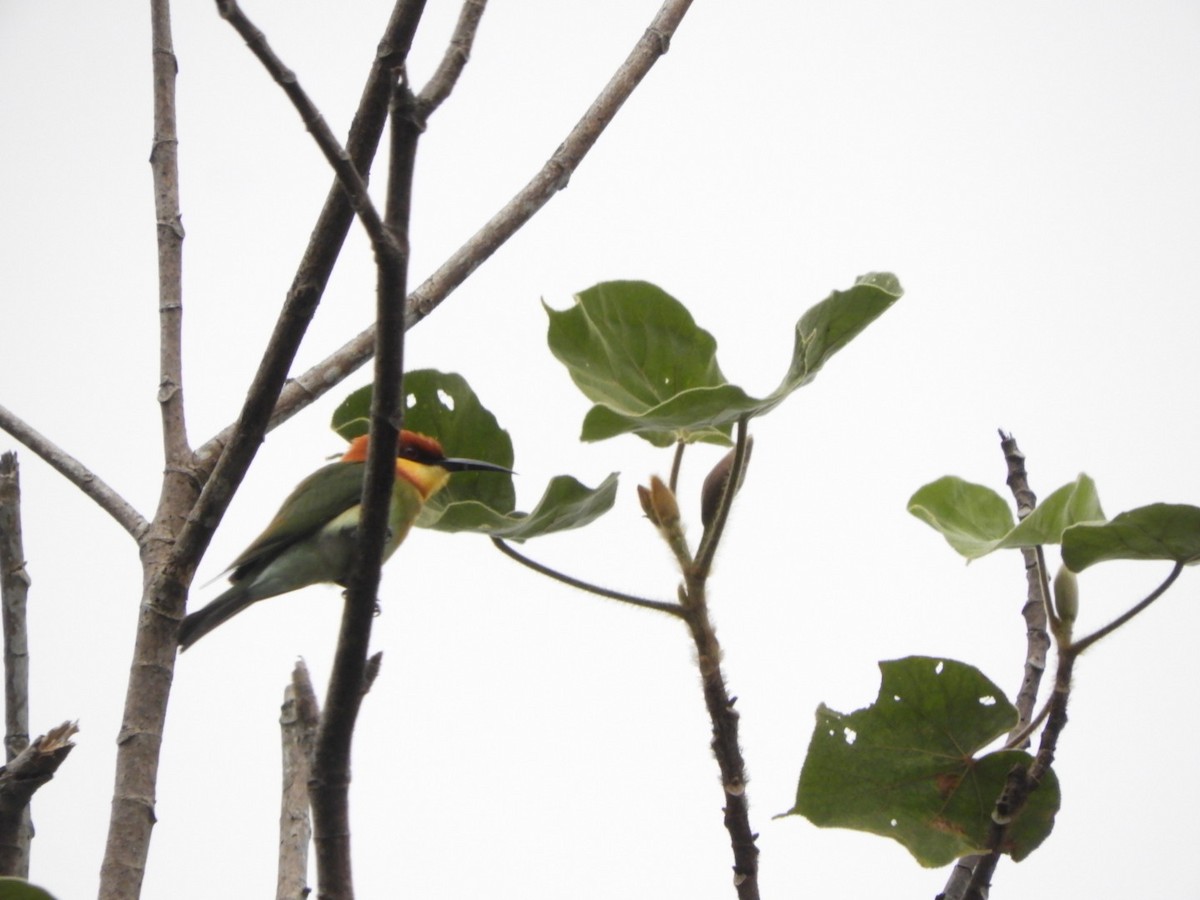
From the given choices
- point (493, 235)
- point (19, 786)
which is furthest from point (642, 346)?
point (19, 786)

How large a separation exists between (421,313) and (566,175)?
43 cm

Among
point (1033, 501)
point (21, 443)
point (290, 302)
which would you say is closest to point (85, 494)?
point (21, 443)

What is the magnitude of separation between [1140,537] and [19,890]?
1.27m

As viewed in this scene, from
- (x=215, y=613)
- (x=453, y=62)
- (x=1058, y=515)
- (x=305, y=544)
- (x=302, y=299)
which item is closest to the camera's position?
(x=1058, y=515)

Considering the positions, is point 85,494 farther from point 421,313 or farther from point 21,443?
point 421,313

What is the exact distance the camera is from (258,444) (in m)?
1.97

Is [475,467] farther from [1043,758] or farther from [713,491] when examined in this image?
[1043,758]

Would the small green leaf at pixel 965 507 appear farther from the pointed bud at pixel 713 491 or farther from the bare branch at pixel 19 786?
the bare branch at pixel 19 786

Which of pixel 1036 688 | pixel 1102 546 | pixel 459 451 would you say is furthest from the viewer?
pixel 459 451

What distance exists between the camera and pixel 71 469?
101 inches

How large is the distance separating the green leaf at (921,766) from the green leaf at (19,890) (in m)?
0.87

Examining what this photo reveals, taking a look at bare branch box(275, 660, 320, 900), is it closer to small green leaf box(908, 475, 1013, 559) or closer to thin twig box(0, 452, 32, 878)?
thin twig box(0, 452, 32, 878)

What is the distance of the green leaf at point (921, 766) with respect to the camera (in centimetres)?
156

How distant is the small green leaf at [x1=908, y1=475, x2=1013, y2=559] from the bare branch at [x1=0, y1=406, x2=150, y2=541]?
1.49 metres
